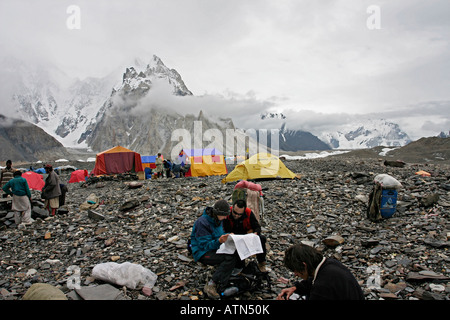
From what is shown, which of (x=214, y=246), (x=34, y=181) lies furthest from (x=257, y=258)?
(x=34, y=181)

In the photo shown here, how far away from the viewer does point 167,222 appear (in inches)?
351

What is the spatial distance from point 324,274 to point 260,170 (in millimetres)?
12656

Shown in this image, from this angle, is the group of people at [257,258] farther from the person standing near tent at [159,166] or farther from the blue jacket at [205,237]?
the person standing near tent at [159,166]

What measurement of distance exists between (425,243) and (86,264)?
7.68 meters

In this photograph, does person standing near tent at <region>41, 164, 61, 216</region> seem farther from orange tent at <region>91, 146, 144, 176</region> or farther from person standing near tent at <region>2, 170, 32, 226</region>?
orange tent at <region>91, 146, 144, 176</region>

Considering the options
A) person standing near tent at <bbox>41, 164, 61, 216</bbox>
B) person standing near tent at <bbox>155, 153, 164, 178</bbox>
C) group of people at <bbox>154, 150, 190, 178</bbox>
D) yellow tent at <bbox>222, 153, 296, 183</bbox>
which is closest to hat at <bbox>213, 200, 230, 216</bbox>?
person standing near tent at <bbox>41, 164, 61, 216</bbox>

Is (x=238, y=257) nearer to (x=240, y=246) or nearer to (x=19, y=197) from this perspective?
(x=240, y=246)

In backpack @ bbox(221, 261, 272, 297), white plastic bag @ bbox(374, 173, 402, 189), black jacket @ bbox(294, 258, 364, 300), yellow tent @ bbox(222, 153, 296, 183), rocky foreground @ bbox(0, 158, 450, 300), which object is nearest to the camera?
black jacket @ bbox(294, 258, 364, 300)

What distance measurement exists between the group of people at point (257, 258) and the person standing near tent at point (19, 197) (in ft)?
24.5

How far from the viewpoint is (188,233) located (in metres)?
7.94

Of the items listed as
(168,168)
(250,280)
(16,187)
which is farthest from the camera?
(168,168)

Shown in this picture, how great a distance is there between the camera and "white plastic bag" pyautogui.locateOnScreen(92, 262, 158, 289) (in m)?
5.02

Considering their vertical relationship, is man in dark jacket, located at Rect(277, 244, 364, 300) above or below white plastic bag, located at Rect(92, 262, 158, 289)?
above
